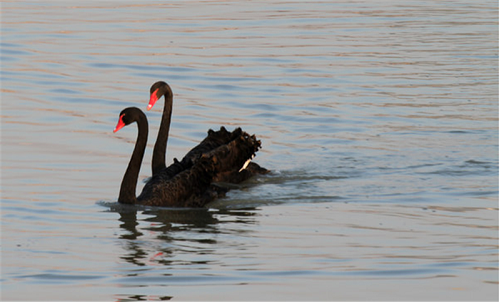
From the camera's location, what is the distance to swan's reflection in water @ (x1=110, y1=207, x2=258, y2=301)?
20.1 feet

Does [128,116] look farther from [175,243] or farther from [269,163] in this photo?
[269,163]

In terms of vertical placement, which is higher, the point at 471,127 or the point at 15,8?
the point at 15,8

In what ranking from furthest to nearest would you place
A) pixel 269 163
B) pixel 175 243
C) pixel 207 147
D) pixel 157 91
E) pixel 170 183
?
pixel 269 163, pixel 157 91, pixel 207 147, pixel 170 183, pixel 175 243

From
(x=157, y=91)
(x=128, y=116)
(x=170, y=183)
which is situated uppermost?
(x=157, y=91)

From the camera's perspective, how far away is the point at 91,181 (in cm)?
923

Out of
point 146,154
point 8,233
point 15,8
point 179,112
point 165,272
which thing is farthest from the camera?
point 15,8

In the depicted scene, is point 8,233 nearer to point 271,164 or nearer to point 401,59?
point 271,164

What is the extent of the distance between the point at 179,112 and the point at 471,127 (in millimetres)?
3752

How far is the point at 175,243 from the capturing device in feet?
23.3

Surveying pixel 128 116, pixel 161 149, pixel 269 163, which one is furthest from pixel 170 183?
pixel 269 163

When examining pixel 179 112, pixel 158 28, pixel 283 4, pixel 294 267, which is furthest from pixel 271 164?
pixel 283 4

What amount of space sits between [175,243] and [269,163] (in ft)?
11.0

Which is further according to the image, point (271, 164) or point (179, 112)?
point (179, 112)

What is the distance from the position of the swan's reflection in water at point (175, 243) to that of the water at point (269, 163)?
24 millimetres
